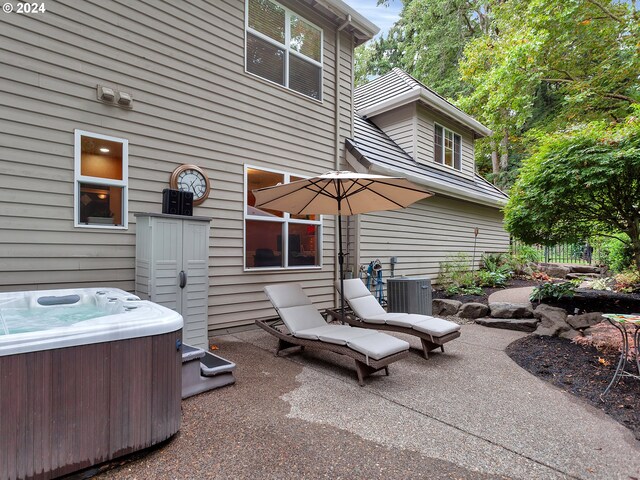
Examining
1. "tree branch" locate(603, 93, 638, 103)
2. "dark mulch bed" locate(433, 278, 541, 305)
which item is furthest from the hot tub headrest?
"tree branch" locate(603, 93, 638, 103)

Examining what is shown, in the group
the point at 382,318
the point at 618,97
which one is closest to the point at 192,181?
the point at 382,318

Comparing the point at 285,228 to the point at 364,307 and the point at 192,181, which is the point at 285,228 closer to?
the point at 192,181

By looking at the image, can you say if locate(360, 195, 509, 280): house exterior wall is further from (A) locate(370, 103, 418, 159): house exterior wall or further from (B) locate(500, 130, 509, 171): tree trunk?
(B) locate(500, 130, 509, 171): tree trunk

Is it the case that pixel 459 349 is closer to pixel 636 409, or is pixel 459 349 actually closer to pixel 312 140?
pixel 636 409

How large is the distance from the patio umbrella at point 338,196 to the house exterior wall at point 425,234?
6.55ft

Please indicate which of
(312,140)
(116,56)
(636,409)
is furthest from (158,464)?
(312,140)

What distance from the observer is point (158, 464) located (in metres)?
2.03

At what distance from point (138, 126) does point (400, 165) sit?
5.04m

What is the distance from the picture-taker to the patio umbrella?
4.22 m

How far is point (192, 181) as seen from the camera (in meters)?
4.62

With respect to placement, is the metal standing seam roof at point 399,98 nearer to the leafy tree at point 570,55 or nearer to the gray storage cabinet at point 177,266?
the leafy tree at point 570,55

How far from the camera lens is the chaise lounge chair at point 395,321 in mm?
4066

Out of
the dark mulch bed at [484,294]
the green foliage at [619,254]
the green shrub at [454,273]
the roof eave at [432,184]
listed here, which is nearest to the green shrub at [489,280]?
the dark mulch bed at [484,294]

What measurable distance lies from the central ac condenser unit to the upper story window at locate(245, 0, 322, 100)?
3695mm
